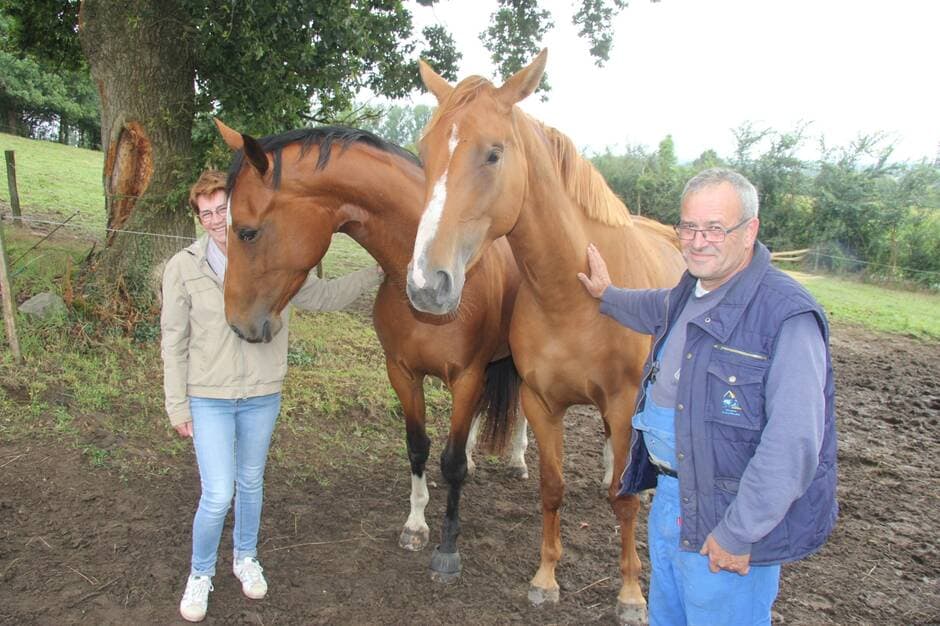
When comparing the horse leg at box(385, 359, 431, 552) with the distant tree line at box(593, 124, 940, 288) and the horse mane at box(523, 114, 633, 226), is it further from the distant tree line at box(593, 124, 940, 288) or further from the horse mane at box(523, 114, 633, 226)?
the distant tree line at box(593, 124, 940, 288)

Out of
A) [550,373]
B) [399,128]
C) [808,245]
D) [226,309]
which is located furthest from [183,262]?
[399,128]

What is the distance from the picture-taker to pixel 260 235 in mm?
2520

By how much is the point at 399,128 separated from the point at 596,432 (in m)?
46.1

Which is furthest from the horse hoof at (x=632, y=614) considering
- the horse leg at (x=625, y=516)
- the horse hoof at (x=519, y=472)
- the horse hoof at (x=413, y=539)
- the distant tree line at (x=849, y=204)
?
the distant tree line at (x=849, y=204)

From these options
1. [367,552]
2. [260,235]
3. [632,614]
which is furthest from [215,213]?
[632,614]

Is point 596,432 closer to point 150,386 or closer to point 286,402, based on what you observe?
point 286,402

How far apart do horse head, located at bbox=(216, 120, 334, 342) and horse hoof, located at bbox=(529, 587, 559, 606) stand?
1828 millimetres

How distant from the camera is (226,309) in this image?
2.51 metres

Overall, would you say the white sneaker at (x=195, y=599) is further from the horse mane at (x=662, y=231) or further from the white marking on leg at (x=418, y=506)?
the horse mane at (x=662, y=231)

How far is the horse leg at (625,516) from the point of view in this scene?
2.74m

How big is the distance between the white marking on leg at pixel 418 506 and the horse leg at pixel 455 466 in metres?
0.18

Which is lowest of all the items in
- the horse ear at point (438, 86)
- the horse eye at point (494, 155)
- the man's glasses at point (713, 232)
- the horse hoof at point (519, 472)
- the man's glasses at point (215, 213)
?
the horse hoof at point (519, 472)

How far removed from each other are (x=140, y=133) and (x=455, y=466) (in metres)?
4.49

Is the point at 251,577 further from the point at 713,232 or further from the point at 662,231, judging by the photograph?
the point at 662,231
